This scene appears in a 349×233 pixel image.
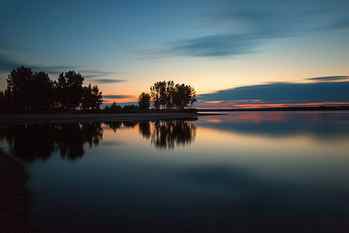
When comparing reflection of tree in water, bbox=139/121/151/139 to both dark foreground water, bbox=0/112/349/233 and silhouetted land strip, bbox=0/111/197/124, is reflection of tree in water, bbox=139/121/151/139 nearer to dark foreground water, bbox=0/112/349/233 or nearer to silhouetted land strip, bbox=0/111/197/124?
dark foreground water, bbox=0/112/349/233

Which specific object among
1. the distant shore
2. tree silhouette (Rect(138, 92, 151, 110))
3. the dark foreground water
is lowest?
the dark foreground water

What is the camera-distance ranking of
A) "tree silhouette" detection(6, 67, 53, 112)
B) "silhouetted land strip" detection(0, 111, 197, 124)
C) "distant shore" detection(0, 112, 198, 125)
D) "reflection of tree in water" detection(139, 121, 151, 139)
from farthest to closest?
"tree silhouette" detection(6, 67, 53, 112) < "silhouetted land strip" detection(0, 111, 197, 124) < "distant shore" detection(0, 112, 198, 125) < "reflection of tree in water" detection(139, 121, 151, 139)

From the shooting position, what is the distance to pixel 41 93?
84.4 meters

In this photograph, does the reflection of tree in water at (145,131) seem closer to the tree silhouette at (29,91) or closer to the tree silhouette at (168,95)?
the tree silhouette at (29,91)

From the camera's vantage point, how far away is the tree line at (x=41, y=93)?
8362 cm

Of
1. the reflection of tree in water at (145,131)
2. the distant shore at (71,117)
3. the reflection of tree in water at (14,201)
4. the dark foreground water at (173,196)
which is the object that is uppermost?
the distant shore at (71,117)

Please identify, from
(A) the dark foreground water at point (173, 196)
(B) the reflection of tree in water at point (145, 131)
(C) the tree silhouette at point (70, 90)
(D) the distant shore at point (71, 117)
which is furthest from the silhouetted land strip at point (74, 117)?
(A) the dark foreground water at point (173, 196)

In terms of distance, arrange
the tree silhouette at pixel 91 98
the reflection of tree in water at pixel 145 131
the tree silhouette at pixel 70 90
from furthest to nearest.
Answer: the tree silhouette at pixel 91 98 → the tree silhouette at pixel 70 90 → the reflection of tree in water at pixel 145 131

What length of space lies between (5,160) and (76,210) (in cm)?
1062

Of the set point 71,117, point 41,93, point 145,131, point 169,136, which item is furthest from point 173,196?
point 41,93

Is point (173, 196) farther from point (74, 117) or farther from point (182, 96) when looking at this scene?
point (182, 96)

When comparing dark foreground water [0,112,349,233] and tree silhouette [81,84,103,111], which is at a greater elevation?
tree silhouette [81,84,103,111]

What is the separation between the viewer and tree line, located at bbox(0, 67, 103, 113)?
83.6 m

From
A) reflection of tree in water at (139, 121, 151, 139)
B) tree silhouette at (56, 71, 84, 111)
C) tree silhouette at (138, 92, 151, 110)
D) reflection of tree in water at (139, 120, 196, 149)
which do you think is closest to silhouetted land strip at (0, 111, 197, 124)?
tree silhouette at (56, 71, 84, 111)
